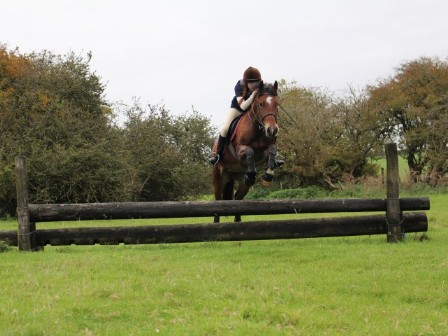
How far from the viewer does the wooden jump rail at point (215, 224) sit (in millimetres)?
8805

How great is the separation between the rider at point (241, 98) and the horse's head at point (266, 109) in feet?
0.78

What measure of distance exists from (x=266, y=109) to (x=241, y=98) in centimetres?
141

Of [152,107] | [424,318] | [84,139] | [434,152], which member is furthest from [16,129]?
[434,152]

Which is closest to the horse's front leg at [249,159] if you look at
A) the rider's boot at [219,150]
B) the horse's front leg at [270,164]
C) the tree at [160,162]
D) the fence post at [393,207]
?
the horse's front leg at [270,164]

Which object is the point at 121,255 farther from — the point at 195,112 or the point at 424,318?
Answer: the point at 195,112

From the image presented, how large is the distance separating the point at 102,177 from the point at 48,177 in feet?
6.82

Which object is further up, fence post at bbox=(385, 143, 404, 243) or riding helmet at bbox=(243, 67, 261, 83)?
riding helmet at bbox=(243, 67, 261, 83)

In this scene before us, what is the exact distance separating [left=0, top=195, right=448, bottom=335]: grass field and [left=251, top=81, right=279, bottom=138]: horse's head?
2.00 metres

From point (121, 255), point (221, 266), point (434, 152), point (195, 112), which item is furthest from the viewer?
point (195, 112)

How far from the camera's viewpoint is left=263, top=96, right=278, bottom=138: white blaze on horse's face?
341 inches

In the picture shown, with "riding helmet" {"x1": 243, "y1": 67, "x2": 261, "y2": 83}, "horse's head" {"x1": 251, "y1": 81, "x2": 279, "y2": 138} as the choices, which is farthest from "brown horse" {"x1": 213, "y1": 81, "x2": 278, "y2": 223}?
"riding helmet" {"x1": 243, "y1": 67, "x2": 261, "y2": 83}

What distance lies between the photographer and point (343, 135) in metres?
30.8

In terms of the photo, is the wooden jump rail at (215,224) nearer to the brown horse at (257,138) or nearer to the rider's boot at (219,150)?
the brown horse at (257,138)

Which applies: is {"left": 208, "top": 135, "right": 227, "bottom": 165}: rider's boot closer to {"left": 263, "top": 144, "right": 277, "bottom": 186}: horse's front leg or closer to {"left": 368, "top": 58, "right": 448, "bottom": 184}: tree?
{"left": 263, "top": 144, "right": 277, "bottom": 186}: horse's front leg
